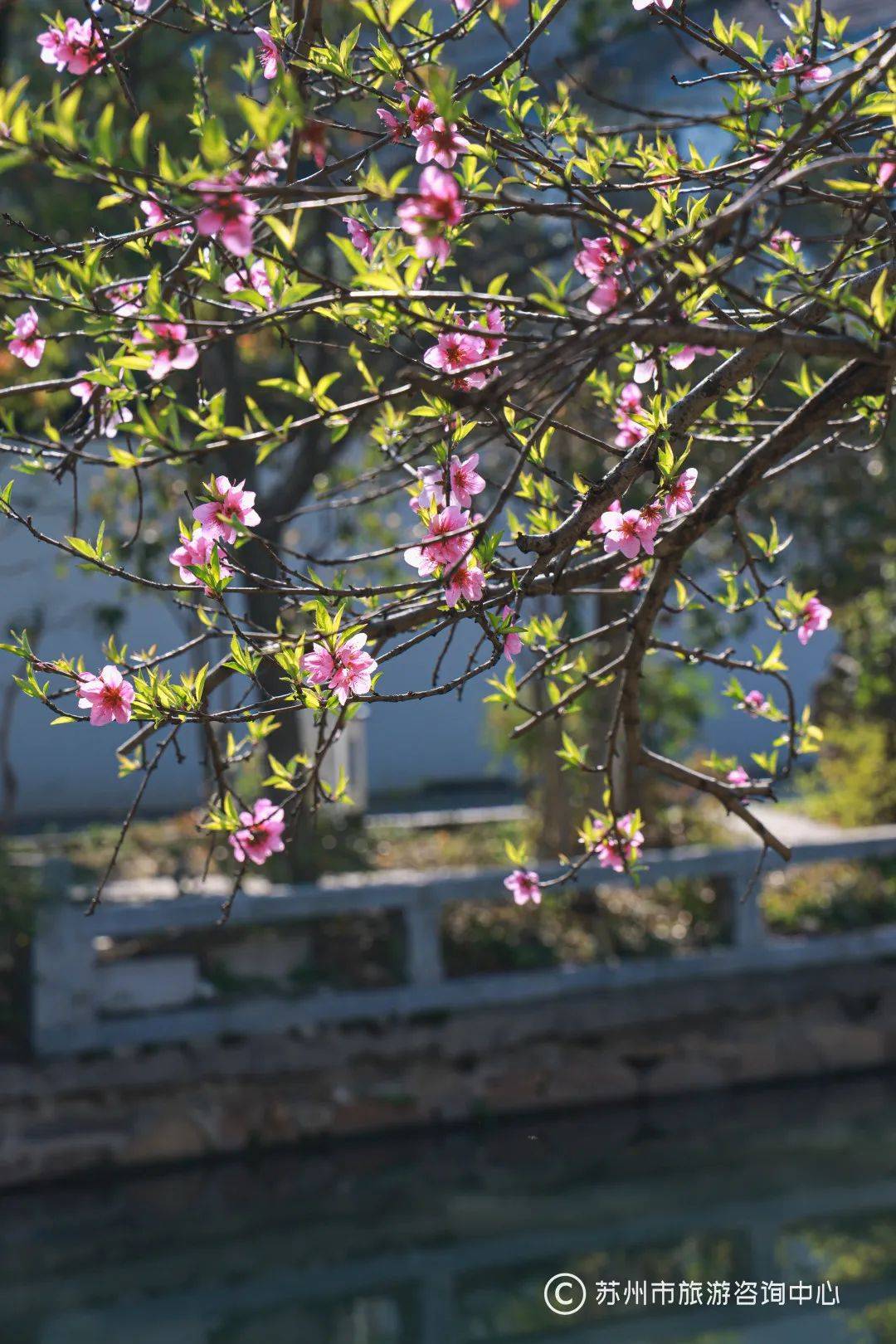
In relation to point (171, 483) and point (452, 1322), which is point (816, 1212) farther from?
point (171, 483)

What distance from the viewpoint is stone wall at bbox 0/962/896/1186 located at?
6086 millimetres

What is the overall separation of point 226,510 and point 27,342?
1.41ft

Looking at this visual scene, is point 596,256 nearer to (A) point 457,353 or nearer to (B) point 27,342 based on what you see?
(A) point 457,353

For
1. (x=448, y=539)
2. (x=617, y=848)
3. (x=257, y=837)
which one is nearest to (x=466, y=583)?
(x=448, y=539)

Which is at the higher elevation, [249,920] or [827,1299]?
[249,920]

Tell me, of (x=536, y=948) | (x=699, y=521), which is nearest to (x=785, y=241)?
(x=699, y=521)

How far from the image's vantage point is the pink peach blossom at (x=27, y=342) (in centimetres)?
213

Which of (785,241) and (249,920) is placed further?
(249,920)

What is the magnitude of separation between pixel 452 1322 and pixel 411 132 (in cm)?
416

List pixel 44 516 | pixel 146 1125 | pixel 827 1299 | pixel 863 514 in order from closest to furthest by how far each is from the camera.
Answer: pixel 827 1299
pixel 146 1125
pixel 863 514
pixel 44 516

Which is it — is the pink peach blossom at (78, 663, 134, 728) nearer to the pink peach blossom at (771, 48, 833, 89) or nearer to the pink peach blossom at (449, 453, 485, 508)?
the pink peach blossom at (449, 453, 485, 508)

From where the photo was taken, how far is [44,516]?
1230 cm

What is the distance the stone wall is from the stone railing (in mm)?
84

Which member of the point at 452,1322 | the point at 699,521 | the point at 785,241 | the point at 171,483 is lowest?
the point at 452,1322
